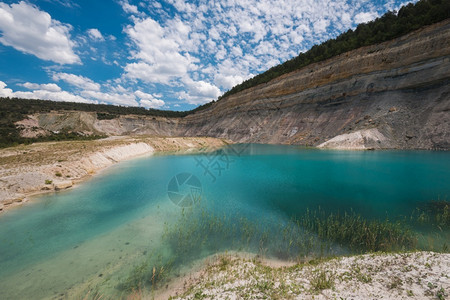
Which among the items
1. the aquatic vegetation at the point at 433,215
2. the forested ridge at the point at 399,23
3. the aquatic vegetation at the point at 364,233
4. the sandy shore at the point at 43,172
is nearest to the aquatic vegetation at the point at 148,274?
the aquatic vegetation at the point at 364,233

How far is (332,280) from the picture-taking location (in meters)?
4.80

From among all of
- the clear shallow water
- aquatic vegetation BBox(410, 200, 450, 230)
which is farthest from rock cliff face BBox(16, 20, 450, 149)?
aquatic vegetation BBox(410, 200, 450, 230)

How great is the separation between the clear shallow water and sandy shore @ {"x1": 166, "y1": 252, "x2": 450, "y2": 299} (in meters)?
1.39

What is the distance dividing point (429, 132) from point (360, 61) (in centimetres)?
2091

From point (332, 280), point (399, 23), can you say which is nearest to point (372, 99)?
point (399, 23)

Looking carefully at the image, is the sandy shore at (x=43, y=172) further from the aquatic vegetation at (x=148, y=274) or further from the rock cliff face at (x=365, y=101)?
the rock cliff face at (x=365, y=101)

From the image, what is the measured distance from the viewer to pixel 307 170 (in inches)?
778

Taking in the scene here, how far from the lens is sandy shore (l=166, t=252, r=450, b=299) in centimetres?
417

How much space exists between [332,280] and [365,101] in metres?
46.8

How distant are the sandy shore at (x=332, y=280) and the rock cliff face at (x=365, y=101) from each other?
113ft

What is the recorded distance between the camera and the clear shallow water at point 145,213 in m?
6.39

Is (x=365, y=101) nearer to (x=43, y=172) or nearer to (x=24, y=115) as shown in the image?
(x=43, y=172)

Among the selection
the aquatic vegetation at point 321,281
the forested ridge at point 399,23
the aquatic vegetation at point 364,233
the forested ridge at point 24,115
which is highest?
the forested ridge at point 399,23

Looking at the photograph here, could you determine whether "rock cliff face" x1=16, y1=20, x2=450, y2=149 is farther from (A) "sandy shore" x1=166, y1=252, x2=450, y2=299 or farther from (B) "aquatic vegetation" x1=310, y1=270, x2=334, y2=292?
(B) "aquatic vegetation" x1=310, y1=270, x2=334, y2=292
